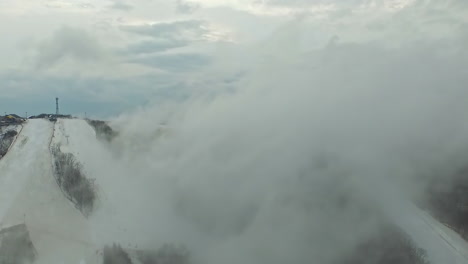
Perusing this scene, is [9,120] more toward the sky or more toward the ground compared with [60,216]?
more toward the ground

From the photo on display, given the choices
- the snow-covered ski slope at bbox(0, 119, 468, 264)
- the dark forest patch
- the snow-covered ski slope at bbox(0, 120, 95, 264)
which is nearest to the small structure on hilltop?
the snow-covered ski slope at bbox(0, 119, 468, 264)

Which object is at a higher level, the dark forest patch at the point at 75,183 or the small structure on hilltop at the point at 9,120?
the dark forest patch at the point at 75,183

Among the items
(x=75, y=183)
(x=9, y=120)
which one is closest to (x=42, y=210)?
(x=75, y=183)

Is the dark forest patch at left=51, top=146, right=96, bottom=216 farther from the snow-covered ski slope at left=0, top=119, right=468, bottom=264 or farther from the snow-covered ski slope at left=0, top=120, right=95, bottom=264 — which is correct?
the snow-covered ski slope at left=0, top=120, right=95, bottom=264

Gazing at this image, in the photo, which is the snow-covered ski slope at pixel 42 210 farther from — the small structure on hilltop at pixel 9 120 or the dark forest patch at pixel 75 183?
the small structure on hilltop at pixel 9 120

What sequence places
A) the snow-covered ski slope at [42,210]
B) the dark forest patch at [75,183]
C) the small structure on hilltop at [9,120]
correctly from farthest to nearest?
the small structure on hilltop at [9,120], the dark forest patch at [75,183], the snow-covered ski slope at [42,210]

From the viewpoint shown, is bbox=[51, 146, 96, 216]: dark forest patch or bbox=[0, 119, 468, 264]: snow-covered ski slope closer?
bbox=[0, 119, 468, 264]: snow-covered ski slope

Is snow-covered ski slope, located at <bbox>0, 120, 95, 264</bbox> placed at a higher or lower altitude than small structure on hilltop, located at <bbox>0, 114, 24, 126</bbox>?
higher

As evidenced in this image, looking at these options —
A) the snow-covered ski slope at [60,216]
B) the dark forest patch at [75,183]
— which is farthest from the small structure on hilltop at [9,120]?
the dark forest patch at [75,183]

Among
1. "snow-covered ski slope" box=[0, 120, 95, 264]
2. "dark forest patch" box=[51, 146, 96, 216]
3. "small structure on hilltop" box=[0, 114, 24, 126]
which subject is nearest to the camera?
"snow-covered ski slope" box=[0, 120, 95, 264]

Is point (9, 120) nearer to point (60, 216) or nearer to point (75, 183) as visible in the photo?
point (75, 183)
